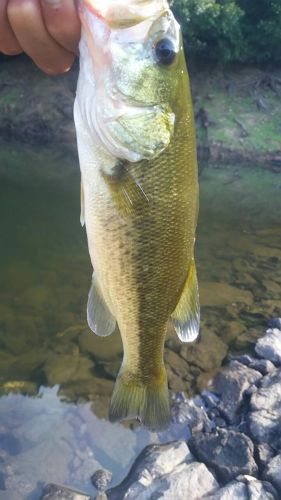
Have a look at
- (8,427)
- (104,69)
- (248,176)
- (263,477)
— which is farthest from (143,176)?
(248,176)

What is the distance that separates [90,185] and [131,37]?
524 millimetres

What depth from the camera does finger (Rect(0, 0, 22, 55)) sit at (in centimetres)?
195

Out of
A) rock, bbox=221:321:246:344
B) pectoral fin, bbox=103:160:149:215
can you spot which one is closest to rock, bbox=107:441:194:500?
rock, bbox=221:321:246:344

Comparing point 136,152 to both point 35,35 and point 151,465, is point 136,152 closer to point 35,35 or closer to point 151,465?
point 35,35

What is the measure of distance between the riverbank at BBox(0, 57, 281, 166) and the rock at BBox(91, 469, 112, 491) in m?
18.9

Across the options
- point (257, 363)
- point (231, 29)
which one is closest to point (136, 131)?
point (257, 363)

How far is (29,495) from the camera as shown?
18.0ft

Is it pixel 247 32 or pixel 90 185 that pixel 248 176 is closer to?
pixel 247 32

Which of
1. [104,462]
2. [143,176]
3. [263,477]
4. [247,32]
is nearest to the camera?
[143,176]

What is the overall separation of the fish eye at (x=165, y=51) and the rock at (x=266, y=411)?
4.77 metres

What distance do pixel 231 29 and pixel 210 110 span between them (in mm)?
Answer: 3509

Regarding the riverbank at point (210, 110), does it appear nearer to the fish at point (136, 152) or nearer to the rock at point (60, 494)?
the rock at point (60, 494)

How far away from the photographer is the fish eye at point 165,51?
2021mm

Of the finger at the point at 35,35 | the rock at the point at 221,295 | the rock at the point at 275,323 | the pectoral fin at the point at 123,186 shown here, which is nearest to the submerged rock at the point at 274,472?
the rock at the point at 275,323
